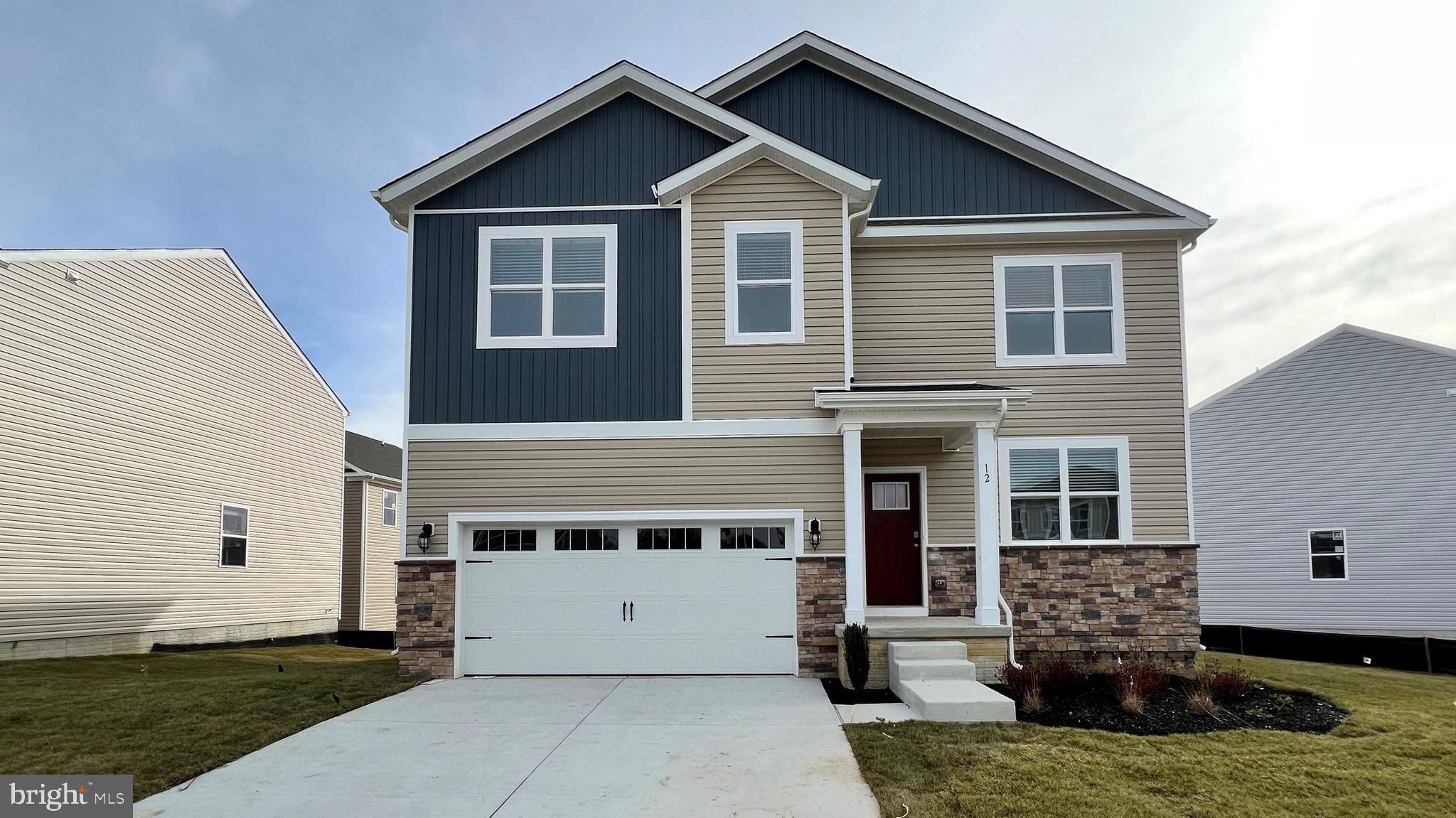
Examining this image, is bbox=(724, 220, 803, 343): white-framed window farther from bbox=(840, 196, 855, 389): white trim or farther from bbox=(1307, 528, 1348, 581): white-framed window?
bbox=(1307, 528, 1348, 581): white-framed window

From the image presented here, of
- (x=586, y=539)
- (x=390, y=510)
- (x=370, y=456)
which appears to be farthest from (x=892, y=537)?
(x=370, y=456)

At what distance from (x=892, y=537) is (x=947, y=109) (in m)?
6.21

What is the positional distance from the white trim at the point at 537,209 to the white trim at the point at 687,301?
0.22m

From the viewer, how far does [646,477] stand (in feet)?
37.9

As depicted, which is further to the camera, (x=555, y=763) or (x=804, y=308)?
(x=804, y=308)

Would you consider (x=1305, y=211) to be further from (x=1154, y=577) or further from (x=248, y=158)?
(x=248, y=158)

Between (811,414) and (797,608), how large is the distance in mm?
2391

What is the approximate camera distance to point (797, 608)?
11320 mm

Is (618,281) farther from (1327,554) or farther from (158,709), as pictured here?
(1327,554)

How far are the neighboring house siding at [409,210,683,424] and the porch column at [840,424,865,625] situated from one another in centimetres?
219

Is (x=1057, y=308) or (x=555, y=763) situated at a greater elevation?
(x=1057, y=308)

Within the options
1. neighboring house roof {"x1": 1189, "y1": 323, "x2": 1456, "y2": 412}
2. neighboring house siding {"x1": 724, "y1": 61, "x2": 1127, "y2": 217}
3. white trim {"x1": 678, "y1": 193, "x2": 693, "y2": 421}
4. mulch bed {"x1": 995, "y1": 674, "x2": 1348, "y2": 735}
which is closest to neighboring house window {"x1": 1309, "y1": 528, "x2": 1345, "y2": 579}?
neighboring house roof {"x1": 1189, "y1": 323, "x2": 1456, "y2": 412}

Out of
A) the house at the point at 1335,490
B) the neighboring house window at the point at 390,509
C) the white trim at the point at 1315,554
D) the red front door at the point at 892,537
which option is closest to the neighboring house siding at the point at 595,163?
the red front door at the point at 892,537

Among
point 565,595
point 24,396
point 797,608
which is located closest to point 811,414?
point 797,608
